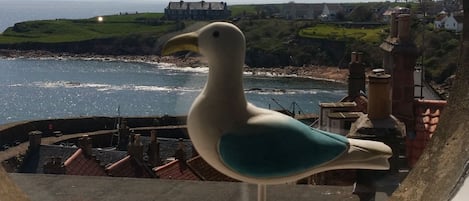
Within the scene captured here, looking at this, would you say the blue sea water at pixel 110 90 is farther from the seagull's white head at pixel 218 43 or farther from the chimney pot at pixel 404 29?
the seagull's white head at pixel 218 43

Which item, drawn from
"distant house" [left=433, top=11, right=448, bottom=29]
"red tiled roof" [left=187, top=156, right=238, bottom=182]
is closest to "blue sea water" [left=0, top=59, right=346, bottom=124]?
"distant house" [left=433, top=11, right=448, bottom=29]

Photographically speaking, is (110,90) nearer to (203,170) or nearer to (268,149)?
(203,170)

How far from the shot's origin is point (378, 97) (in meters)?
4.21

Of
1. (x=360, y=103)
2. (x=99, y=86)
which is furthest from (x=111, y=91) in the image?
(x=360, y=103)

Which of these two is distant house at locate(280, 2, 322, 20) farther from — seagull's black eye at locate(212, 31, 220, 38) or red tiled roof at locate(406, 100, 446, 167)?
seagull's black eye at locate(212, 31, 220, 38)

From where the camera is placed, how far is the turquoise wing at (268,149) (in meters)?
2.50

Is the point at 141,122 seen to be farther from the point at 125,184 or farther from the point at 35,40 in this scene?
the point at 35,40

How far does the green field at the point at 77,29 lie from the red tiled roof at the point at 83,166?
57.3m

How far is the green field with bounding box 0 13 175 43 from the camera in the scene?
236 ft

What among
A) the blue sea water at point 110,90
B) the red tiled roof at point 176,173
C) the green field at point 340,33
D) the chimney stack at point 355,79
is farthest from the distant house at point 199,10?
the chimney stack at point 355,79

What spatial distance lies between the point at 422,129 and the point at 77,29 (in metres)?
75.1

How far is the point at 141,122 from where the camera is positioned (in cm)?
2225

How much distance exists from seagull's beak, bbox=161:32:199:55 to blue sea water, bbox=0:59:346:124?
25.6 metres

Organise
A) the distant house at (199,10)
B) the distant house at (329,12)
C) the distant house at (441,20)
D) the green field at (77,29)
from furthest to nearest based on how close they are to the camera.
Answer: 1. the green field at (77,29)
2. the distant house at (329,12)
3. the distant house at (199,10)
4. the distant house at (441,20)
